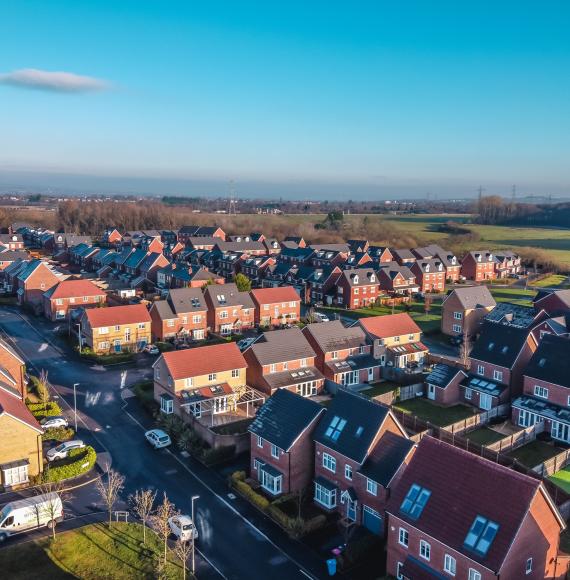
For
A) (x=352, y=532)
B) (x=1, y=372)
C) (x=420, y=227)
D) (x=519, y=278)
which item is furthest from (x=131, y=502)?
(x=420, y=227)

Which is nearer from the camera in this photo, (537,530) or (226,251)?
(537,530)

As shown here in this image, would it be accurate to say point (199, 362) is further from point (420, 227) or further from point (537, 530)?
point (420, 227)

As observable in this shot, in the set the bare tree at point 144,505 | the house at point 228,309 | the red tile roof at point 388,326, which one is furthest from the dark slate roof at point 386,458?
the house at point 228,309

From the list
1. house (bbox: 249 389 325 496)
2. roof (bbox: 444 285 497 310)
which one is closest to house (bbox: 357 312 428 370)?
roof (bbox: 444 285 497 310)

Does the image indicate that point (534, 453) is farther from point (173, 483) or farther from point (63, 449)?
point (63, 449)

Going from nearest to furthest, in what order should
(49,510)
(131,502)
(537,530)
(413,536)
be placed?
(537,530), (413,536), (49,510), (131,502)

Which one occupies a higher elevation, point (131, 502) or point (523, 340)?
point (523, 340)

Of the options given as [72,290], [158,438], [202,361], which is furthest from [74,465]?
[72,290]
